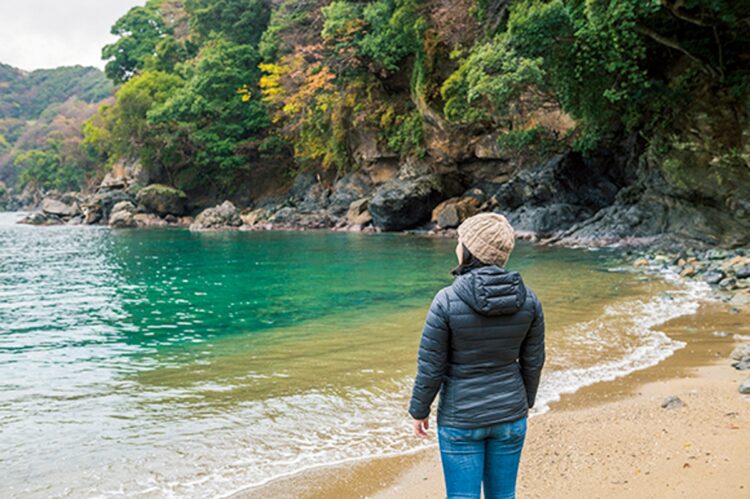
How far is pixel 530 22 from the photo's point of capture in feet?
54.5

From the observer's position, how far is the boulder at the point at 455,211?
89.1 ft

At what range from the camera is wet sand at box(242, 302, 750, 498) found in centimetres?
357

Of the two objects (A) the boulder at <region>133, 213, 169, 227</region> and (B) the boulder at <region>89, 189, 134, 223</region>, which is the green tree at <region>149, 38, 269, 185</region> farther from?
(B) the boulder at <region>89, 189, 134, 223</region>

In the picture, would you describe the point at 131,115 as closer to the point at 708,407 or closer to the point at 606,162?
the point at 606,162

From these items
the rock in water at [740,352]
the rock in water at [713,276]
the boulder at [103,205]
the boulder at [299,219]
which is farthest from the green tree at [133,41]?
the rock in water at [740,352]

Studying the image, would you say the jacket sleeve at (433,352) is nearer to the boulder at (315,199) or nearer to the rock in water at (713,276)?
the rock in water at (713,276)

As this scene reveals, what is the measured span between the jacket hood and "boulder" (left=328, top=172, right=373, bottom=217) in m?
31.9

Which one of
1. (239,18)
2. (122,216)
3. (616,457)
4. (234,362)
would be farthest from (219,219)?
(616,457)

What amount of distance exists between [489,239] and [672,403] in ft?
10.7

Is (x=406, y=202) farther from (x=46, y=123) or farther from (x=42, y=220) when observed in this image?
(x=46, y=123)

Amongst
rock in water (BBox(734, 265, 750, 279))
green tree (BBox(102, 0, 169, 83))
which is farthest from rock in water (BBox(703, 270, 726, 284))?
green tree (BBox(102, 0, 169, 83))

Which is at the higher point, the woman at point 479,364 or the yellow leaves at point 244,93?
the yellow leaves at point 244,93

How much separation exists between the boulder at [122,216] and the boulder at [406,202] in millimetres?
19120

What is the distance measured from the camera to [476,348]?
2.54m
